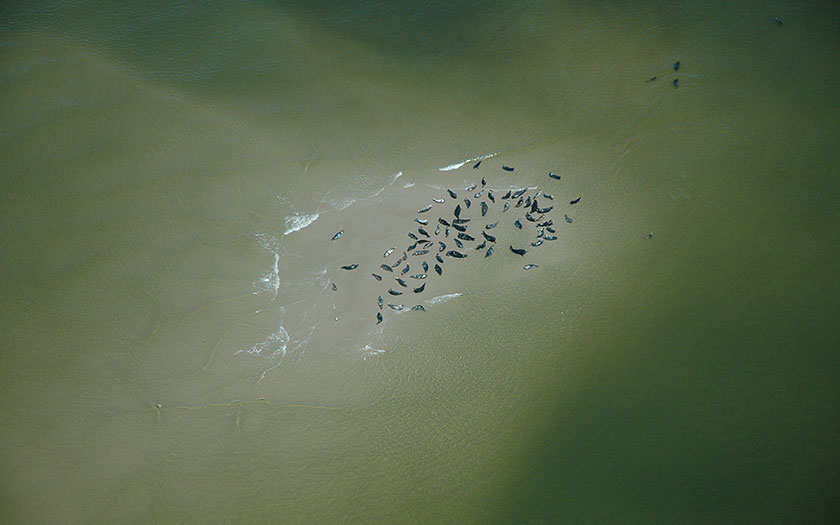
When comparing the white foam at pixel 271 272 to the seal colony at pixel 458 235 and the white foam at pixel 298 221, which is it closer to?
the white foam at pixel 298 221

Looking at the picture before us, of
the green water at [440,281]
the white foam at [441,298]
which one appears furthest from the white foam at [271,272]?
the white foam at [441,298]

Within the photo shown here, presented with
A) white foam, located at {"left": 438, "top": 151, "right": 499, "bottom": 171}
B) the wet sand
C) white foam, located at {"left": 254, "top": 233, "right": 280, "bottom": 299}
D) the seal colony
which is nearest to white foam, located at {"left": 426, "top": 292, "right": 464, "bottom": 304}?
the wet sand

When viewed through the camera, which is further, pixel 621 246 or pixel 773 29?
pixel 773 29

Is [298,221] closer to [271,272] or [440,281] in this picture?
[271,272]

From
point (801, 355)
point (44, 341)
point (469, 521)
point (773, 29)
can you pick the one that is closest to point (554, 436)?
point (469, 521)

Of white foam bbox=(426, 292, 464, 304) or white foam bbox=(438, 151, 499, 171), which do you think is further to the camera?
white foam bbox=(438, 151, 499, 171)

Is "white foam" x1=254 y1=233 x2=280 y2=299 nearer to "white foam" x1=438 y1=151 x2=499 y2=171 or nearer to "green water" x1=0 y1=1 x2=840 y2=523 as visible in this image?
"green water" x1=0 y1=1 x2=840 y2=523

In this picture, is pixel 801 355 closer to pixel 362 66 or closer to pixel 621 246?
pixel 621 246
